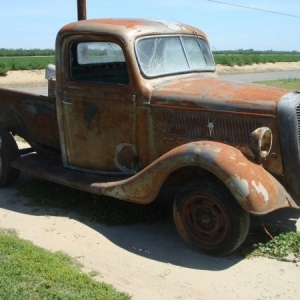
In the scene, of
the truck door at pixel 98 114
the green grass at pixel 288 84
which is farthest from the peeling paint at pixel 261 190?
the green grass at pixel 288 84

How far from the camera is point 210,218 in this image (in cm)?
418

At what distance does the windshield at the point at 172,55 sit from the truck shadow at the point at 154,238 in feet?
4.94

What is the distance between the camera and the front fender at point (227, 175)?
12.5ft

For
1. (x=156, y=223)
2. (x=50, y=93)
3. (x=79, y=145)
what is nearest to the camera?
(x=156, y=223)

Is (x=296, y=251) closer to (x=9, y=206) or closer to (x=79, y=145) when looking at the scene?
(x=79, y=145)

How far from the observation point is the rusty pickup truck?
403 centimetres

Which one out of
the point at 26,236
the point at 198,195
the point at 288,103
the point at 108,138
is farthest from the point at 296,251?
the point at 26,236

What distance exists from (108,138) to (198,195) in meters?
1.26

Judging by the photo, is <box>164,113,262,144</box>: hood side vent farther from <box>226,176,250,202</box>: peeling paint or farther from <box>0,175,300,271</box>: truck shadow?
<box>0,175,300,271</box>: truck shadow

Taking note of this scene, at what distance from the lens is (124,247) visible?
14.2 ft

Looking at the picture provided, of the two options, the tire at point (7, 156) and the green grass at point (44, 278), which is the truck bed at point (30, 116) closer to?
the tire at point (7, 156)

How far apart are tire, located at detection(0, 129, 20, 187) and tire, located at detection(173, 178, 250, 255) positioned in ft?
8.12

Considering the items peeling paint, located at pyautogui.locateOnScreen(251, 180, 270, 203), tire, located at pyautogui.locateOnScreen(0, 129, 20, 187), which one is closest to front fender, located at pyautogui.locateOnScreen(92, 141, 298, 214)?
peeling paint, located at pyautogui.locateOnScreen(251, 180, 270, 203)

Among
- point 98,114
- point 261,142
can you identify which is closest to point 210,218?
point 261,142
